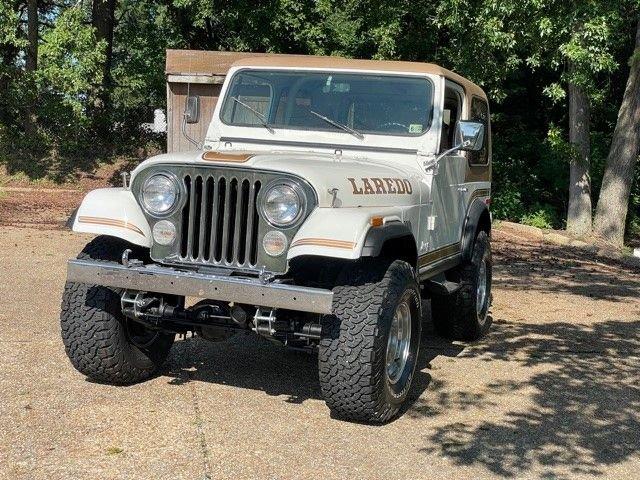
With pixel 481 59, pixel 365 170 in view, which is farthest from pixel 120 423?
pixel 481 59

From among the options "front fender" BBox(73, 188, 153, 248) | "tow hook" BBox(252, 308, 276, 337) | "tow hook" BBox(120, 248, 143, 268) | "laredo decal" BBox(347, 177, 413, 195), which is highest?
"laredo decal" BBox(347, 177, 413, 195)

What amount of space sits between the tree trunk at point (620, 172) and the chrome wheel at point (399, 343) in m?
12.5

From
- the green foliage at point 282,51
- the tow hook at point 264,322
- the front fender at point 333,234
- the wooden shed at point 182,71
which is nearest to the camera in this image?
the front fender at point 333,234

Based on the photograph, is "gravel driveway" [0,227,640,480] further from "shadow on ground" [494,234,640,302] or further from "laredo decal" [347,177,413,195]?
"shadow on ground" [494,234,640,302]

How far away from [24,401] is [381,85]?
3067 mm

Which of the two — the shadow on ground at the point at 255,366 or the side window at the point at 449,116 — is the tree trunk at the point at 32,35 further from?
the side window at the point at 449,116

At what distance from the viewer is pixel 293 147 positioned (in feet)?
19.4

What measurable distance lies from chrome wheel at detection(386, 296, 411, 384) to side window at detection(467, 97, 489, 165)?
215 cm

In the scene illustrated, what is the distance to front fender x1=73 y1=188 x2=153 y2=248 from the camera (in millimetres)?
4809

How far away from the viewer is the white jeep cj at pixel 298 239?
4.56m

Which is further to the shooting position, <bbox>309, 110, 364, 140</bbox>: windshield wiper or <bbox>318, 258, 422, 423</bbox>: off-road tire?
<bbox>309, 110, 364, 140</bbox>: windshield wiper

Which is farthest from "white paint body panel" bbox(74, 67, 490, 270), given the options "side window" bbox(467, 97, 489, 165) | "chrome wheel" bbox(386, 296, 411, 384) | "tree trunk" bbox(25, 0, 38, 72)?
"tree trunk" bbox(25, 0, 38, 72)

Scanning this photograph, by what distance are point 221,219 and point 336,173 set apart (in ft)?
2.21

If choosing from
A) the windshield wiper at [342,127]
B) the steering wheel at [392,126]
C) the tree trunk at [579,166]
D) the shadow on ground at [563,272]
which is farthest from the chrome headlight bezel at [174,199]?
the tree trunk at [579,166]
